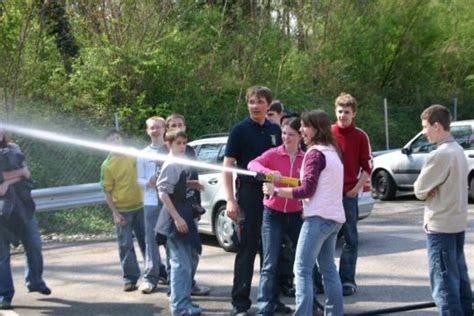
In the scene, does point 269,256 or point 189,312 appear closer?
point 269,256

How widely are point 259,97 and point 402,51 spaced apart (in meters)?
18.9

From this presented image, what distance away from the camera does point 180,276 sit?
6.77 meters

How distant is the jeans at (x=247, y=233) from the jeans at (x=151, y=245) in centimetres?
142

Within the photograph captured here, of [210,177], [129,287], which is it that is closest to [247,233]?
[129,287]

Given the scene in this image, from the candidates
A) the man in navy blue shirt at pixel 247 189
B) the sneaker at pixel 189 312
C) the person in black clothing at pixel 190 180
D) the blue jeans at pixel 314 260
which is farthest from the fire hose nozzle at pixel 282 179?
the sneaker at pixel 189 312

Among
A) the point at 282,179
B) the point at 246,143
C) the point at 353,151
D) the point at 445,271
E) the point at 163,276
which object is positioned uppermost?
the point at 246,143

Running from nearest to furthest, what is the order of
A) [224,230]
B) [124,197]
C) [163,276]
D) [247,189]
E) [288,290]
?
[247,189] → [288,290] → [124,197] → [163,276] → [224,230]

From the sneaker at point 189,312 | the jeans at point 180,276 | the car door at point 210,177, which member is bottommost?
the sneaker at point 189,312

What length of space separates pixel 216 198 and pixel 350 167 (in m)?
3.21

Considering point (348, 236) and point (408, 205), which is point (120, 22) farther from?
point (348, 236)

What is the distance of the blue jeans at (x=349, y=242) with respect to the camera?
7457 millimetres

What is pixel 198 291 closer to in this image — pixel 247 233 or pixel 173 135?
pixel 247 233

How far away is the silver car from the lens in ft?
49.6

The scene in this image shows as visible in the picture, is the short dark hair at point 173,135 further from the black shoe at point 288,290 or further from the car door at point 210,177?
the car door at point 210,177
